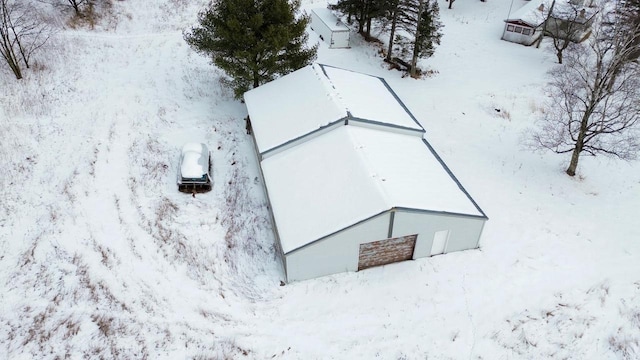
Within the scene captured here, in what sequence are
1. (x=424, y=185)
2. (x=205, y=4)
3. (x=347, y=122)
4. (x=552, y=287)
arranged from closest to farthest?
(x=552, y=287) < (x=424, y=185) < (x=347, y=122) < (x=205, y=4)

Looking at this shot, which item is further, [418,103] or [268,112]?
[418,103]

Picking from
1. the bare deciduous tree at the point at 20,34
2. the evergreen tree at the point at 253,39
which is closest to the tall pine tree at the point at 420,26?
the evergreen tree at the point at 253,39

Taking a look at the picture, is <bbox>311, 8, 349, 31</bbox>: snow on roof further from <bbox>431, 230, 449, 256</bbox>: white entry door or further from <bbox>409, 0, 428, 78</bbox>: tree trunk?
<bbox>431, 230, 449, 256</bbox>: white entry door

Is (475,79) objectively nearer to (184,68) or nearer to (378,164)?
(378,164)

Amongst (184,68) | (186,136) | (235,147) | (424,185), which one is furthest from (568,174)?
(184,68)

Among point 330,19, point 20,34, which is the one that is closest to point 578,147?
point 330,19

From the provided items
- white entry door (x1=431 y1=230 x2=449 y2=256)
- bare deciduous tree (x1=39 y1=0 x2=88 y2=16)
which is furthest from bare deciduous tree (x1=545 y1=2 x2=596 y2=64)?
bare deciduous tree (x1=39 y1=0 x2=88 y2=16)
